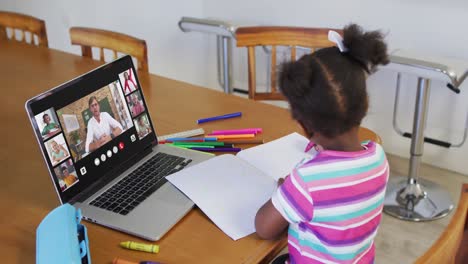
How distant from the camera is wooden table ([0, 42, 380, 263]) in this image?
103 centimetres

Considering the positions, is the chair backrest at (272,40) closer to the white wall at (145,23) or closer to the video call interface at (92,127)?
the video call interface at (92,127)

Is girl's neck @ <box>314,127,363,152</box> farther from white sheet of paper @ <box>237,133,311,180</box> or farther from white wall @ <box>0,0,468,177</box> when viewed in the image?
white wall @ <box>0,0,468,177</box>

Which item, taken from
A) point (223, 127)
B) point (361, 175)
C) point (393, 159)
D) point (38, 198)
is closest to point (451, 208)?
point (393, 159)

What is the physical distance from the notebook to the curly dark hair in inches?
9.2

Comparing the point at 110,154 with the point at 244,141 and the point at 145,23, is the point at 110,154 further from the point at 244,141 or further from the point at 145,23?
the point at 145,23

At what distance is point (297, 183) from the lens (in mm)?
990

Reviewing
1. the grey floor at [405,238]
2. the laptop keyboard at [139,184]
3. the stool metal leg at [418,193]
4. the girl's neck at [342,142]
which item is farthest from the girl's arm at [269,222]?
the stool metal leg at [418,193]

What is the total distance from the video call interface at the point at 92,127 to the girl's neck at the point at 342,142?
0.49m

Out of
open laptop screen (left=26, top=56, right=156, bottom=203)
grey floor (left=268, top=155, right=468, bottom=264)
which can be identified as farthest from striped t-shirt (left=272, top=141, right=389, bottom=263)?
grey floor (left=268, top=155, right=468, bottom=264)

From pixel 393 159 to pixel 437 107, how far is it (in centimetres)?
38

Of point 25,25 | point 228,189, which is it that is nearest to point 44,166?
point 228,189

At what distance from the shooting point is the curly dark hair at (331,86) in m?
A: 0.95

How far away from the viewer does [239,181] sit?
1.23m

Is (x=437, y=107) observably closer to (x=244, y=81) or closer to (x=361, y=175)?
(x=244, y=81)
